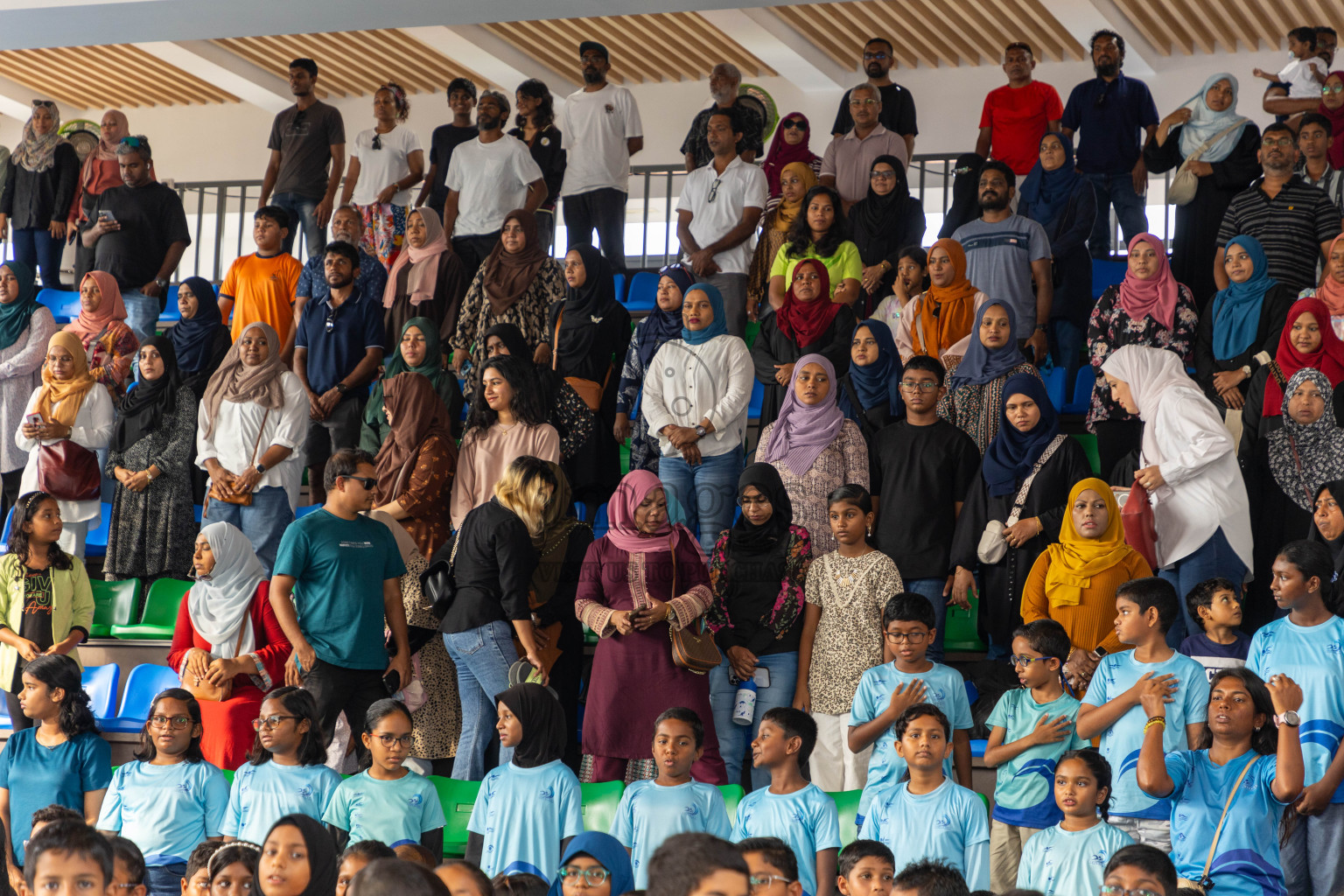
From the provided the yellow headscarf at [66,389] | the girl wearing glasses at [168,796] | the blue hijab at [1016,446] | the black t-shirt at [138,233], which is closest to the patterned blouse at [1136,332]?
the blue hijab at [1016,446]

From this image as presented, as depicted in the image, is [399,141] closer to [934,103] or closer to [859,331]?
[859,331]

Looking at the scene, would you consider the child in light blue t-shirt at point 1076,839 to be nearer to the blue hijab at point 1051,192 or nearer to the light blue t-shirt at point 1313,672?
the light blue t-shirt at point 1313,672

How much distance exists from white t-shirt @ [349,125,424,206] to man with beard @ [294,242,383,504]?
63.7 inches

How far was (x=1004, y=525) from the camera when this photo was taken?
221 inches

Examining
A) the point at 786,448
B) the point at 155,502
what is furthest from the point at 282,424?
the point at 786,448

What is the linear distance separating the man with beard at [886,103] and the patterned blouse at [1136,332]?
2140 mm

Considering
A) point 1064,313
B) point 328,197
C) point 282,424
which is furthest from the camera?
point 328,197

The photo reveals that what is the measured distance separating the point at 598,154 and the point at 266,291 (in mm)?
1955

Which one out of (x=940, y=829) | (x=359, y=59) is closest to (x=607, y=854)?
(x=940, y=829)

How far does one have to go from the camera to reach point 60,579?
19.9ft

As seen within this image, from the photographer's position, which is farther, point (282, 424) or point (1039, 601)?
point (282, 424)

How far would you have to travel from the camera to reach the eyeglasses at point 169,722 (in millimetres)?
4977

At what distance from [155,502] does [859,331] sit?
3148 mm

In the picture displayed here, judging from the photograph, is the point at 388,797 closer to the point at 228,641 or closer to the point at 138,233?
the point at 228,641
